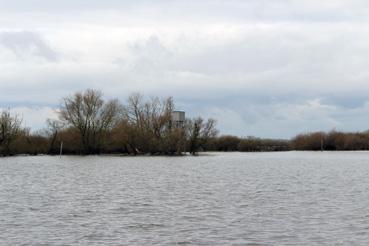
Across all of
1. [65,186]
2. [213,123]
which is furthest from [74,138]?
[65,186]

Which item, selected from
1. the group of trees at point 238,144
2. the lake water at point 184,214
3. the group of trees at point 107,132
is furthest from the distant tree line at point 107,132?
the lake water at point 184,214

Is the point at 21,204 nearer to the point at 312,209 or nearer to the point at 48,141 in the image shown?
the point at 312,209

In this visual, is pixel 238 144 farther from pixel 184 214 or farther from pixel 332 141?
pixel 184 214

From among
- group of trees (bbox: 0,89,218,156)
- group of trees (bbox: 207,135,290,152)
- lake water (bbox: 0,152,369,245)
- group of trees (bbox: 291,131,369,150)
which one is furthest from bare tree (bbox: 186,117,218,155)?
lake water (bbox: 0,152,369,245)

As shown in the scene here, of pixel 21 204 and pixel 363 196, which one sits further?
pixel 363 196

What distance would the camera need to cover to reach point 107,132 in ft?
374

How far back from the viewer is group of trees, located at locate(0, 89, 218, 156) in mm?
110062

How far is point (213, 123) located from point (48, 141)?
111 ft

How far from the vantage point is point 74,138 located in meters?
113

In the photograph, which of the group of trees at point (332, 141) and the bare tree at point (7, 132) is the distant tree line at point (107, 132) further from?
the group of trees at point (332, 141)

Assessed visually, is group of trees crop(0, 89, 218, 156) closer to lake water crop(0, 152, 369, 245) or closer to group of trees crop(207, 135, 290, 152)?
group of trees crop(207, 135, 290, 152)

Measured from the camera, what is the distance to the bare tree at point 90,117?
109312 mm

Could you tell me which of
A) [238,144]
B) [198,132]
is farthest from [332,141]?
[198,132]

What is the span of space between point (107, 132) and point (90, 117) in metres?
5.01
